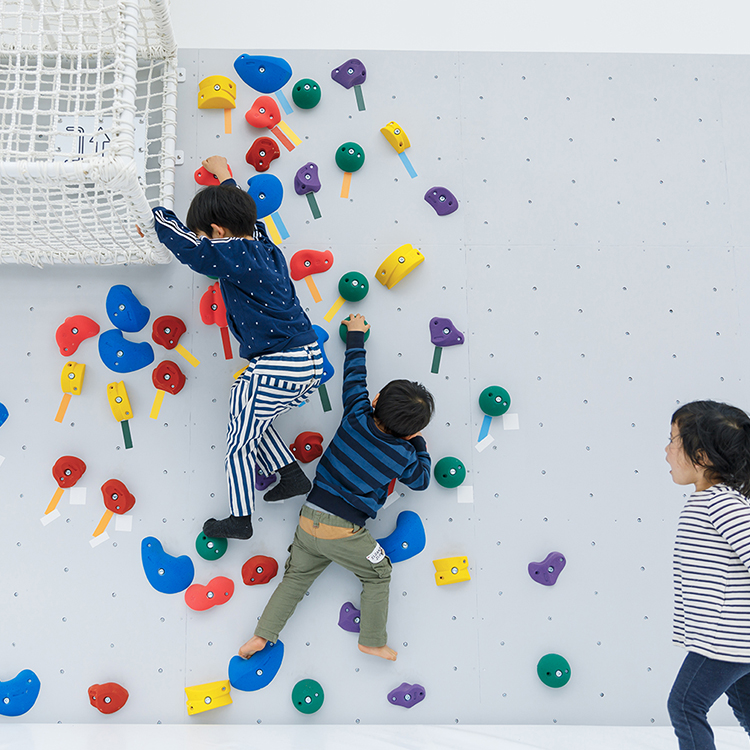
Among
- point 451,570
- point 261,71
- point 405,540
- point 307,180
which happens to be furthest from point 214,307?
point 451,570

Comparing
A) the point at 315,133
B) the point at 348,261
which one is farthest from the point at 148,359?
the point at 315,133

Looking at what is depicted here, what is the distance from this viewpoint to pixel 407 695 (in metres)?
1.40

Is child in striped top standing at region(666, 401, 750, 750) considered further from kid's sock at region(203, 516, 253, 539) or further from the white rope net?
the white rope net

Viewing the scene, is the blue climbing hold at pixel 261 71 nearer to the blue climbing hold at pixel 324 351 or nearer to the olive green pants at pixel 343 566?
the blue climbing hold at pixel 324 351

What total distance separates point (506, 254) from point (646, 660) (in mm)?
1028

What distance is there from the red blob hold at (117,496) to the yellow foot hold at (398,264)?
786 mm

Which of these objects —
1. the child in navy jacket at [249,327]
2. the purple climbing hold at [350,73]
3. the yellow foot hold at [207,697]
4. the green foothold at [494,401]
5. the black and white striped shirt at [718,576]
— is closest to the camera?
the black and white striped shirt at [718,576]

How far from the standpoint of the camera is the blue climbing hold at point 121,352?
4.91 feet

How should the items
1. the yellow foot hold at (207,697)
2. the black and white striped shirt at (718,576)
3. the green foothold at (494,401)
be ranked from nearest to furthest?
1. the black and white striped shirt at (718,576)
2. the yellow foot hold at (207,697)
3. the green foothold at (494,401)

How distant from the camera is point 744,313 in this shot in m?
1.61

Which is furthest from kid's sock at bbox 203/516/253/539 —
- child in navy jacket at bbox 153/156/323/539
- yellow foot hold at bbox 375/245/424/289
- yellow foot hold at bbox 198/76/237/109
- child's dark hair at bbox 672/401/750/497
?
yellow foot hold at bbox 198/76/237/109

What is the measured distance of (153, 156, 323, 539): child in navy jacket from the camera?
129cm

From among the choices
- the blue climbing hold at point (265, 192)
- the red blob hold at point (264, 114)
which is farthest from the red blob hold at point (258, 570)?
the red blob hold at point (264, 114)

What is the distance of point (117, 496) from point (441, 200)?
1059mm
